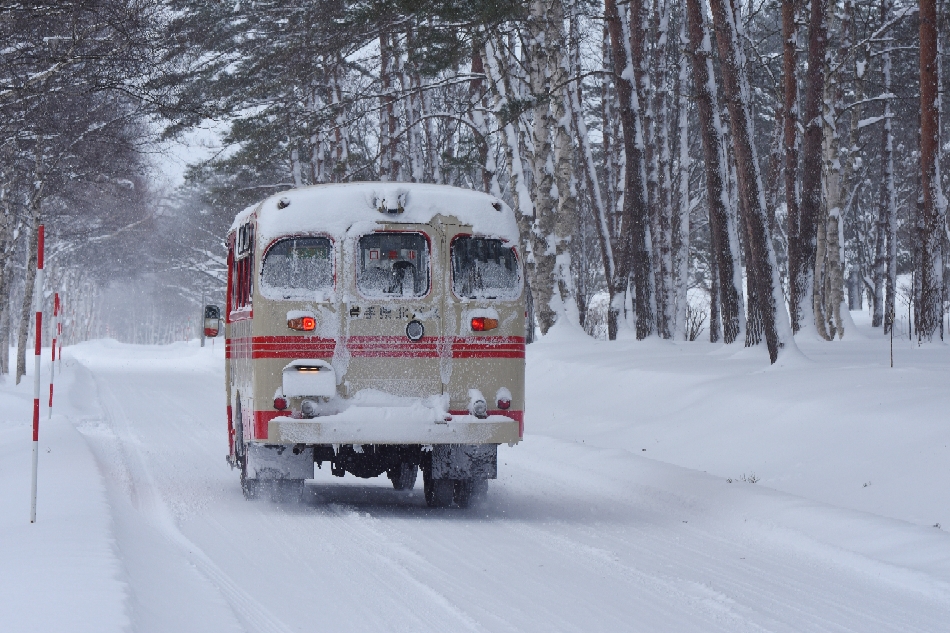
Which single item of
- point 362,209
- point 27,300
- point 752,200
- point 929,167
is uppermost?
point 929,167

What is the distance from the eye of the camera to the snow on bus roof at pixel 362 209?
→ 37.5 feet

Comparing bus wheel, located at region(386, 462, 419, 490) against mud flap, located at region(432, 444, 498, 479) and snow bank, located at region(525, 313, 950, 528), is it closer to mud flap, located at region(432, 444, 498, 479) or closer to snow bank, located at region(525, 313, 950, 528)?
mud flap, located at region(432, 444, 498, 479)

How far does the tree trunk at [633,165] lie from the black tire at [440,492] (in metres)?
12.8

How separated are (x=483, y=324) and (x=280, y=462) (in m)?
2.21

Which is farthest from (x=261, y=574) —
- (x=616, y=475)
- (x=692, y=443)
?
(x=692, y=443)

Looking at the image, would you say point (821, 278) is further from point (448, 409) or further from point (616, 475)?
point (448, 409)

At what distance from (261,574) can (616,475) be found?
20.3 feet

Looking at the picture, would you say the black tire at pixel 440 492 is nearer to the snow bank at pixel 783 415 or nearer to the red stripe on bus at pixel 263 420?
the red stripe on bus at pixel 263 420

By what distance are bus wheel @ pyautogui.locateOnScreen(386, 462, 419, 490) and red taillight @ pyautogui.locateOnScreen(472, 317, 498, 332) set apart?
6.81 feet

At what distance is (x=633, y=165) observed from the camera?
2417cm

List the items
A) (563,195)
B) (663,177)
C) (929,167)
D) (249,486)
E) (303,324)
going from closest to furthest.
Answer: (303,324), (249,486), (929,167), (563,195), (663,177)

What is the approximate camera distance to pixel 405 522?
432 inches

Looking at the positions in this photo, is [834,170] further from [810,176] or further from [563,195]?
[810,176]

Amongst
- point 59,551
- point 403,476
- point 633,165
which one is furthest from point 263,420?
point 633,165
